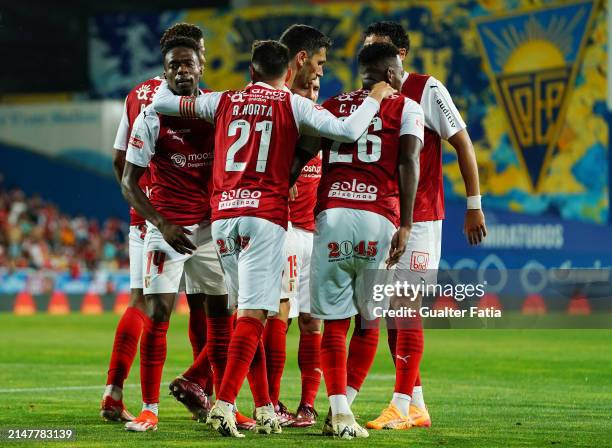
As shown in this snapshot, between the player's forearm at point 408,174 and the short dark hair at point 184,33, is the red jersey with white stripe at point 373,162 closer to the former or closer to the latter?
the player's forearm at point 408,174

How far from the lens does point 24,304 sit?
2562 cm

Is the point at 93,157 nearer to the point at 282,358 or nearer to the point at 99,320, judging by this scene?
the point at 99,320

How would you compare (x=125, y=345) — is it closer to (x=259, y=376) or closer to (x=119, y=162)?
(x=259, y=376)

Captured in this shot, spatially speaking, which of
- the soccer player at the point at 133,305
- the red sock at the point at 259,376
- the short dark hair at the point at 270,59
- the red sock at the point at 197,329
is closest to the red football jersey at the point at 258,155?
the short dark hair at the point at 270,59

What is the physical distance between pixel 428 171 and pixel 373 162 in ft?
2.50

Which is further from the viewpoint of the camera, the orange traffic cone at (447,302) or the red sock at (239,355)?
the orange traffic cone at (447,302)

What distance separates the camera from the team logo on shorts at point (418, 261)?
770 centimetres

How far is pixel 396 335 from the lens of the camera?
805 cm

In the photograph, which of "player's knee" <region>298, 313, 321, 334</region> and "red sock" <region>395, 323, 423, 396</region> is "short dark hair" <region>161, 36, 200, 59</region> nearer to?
"player's knee" <region>298, 313, 321, 334</region>

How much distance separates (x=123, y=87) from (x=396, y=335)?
89.8 ft

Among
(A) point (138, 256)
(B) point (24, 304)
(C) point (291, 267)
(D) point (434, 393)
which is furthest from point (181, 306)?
(C) point (291, 267)

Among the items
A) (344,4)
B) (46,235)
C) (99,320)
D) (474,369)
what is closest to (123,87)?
(46,235)

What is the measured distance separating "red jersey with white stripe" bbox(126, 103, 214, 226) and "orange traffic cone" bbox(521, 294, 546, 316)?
54.9 feet

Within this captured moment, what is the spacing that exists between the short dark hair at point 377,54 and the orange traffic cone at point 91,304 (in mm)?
18855
